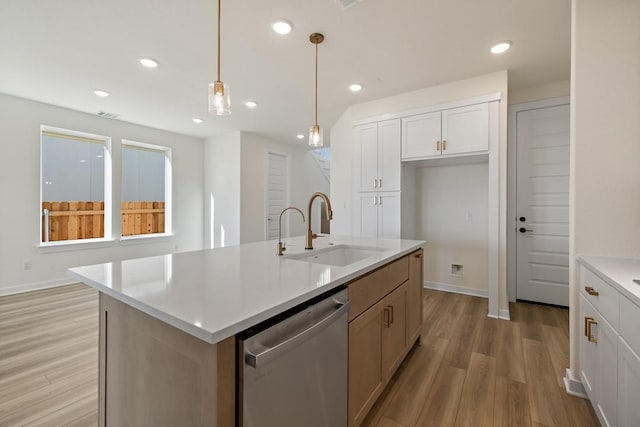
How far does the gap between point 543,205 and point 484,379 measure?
2524 millimetres

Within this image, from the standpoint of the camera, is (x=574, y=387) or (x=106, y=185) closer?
(x=574, y=387)

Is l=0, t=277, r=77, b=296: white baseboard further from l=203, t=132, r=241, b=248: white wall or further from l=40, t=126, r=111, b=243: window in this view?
l=203, t=132, r=241, b=248: white wall

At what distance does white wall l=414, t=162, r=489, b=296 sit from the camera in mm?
3727

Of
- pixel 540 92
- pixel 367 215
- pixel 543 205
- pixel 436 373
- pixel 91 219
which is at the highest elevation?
pixel 540 92

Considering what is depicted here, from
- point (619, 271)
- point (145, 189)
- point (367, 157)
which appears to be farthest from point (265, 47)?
point (145, 189)

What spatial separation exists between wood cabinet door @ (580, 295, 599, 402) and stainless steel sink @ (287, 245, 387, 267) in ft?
3.91

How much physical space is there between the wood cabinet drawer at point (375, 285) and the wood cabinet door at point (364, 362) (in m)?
0.04

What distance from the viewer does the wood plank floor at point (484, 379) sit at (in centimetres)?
160

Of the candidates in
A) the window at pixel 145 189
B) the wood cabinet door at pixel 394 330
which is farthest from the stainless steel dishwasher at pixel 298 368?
the window at pixel 145 189

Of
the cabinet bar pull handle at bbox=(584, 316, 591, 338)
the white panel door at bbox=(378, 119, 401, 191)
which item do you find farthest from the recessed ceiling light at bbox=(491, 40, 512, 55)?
the cabinet bar pull handle at bbox=(584, 316, 591, 338)

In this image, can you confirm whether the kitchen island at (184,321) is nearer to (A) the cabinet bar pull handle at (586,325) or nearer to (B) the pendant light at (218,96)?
(B) the pendant light at (218,96)

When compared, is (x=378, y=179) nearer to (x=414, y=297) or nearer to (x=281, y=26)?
(x=414, y=297)

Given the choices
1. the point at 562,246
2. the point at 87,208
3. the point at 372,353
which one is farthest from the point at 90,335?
the point at 562,246

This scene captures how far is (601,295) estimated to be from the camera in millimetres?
1413
